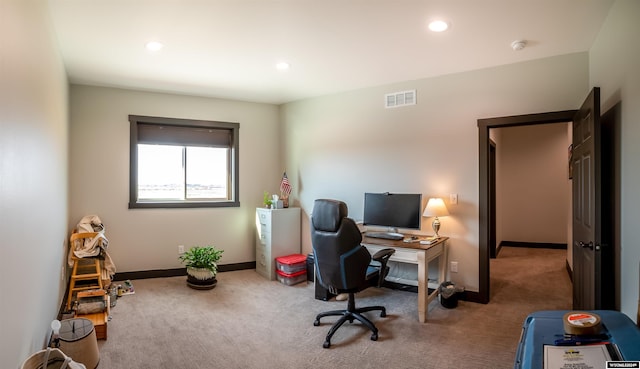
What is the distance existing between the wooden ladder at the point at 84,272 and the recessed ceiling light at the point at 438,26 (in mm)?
3823

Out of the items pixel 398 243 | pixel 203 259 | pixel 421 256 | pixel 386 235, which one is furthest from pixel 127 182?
pixel 421 256

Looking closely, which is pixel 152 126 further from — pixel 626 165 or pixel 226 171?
pixel 626 165

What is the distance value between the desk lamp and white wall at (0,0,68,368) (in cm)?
Answer: 337

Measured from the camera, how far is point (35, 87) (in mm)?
2182

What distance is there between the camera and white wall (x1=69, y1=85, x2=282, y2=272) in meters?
4.41

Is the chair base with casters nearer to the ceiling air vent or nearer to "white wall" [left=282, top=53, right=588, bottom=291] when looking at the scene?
"white wall" [left=282, top=53, right=588, bottom=291]

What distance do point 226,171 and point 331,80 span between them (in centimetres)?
215

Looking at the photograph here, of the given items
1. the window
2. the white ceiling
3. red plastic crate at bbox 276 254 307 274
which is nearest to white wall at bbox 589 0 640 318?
the white ceiling

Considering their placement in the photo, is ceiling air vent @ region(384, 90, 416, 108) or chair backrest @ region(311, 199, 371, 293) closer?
chair backrest @ region(311, 199, 371, 293)

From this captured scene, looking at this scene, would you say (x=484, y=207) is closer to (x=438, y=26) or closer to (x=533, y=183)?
(x=438, y=26)

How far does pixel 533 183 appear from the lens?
7234 mm

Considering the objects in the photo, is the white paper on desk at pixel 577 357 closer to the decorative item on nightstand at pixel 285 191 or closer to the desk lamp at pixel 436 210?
the desk lamp at pixel 436 210

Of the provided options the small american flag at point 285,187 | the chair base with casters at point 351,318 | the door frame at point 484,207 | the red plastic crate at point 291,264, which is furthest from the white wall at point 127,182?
the door frame at point 484,207

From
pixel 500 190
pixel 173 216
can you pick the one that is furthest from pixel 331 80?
pixel 500 190
